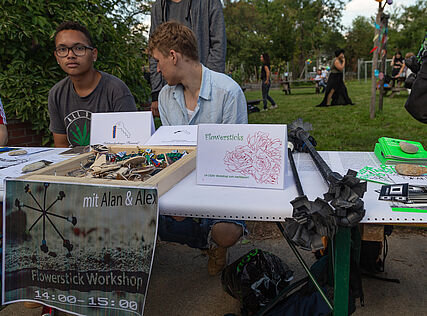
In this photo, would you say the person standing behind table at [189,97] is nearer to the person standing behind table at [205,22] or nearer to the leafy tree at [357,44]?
the person standing behind table at [205,22]

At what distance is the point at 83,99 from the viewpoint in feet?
8.20

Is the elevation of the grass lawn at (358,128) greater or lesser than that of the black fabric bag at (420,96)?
lesser

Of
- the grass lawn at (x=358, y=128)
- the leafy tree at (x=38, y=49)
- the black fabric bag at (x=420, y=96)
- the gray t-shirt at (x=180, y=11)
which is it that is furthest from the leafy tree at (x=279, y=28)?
the black fabric bag at (x=420, y=96)

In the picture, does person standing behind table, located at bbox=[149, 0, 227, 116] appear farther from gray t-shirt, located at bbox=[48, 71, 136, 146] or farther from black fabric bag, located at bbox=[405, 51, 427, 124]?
black fabric bag, located at bbox=[405, 51, 427, 124]

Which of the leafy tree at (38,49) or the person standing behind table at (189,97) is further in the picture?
the leafy tree at (38,49)

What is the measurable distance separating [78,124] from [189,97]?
2.73ft

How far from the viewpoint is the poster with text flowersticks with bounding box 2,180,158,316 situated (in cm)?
110

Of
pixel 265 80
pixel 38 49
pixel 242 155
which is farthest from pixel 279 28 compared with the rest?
pixel 242 155

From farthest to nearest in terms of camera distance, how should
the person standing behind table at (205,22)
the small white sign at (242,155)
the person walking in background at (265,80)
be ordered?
the person walking in background at (265,80)
the person standing behind table at (205,22)
the small white sign at (242,155)

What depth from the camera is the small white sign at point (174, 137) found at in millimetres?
1697

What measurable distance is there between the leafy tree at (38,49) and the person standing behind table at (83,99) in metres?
1.10

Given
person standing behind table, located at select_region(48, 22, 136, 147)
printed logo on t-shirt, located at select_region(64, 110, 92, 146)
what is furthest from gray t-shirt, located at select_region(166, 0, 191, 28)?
printed logo on t-shirt, located at select_region(64, 110, 92, 146)

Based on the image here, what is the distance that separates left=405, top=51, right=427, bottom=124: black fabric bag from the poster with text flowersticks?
4.54 feet

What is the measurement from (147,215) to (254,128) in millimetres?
455
